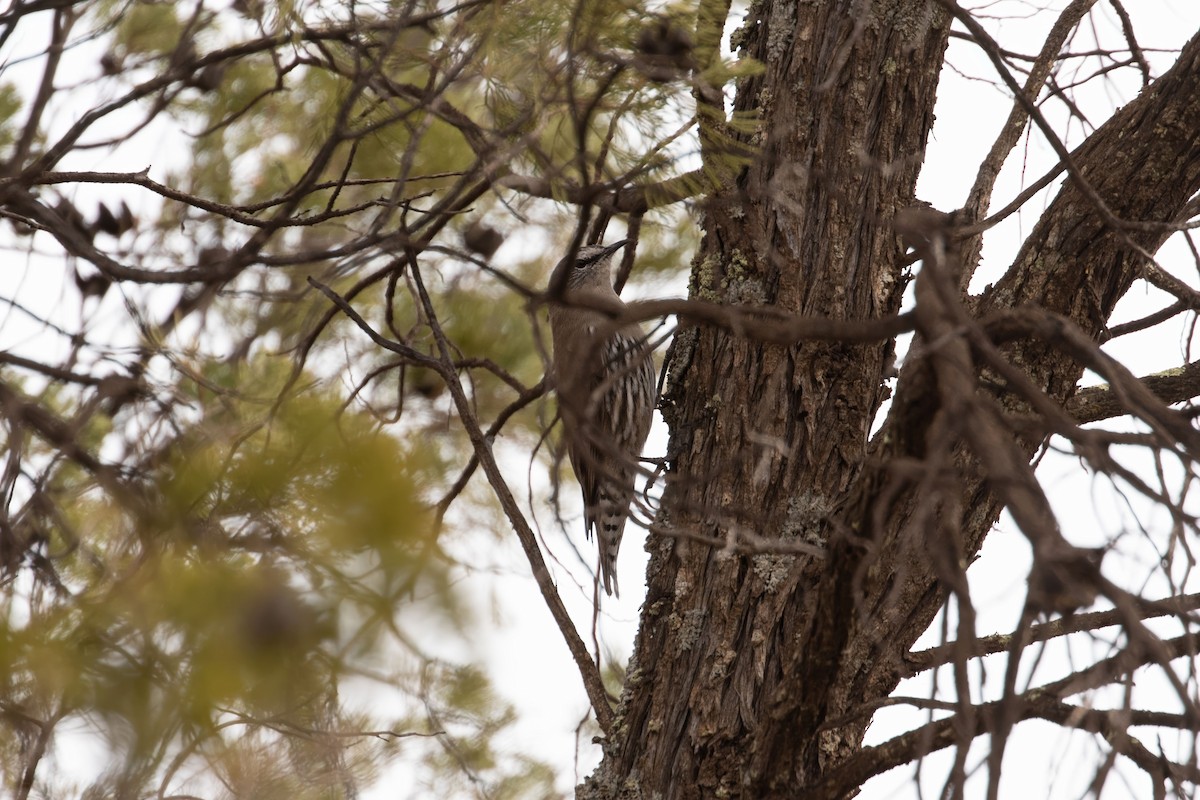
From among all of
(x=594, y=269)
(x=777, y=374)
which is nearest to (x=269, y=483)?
(x=777, y=374)

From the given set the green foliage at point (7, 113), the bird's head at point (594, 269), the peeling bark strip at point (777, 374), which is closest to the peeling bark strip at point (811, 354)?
the peeling bark strip at point (777, 374)

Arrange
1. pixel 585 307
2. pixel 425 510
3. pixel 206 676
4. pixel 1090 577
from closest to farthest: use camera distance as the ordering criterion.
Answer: pixel 1090 577 → pixel 585 307 → pixel 206 676 → pixel 425 510

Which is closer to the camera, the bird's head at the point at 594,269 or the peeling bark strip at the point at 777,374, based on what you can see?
the peeling bark strip at the point at 777,374

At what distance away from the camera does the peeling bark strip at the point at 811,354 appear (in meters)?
2.76

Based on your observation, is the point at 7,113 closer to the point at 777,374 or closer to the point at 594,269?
the point at 594,269

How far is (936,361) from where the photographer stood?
5.08 feet

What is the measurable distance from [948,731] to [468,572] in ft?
4.24

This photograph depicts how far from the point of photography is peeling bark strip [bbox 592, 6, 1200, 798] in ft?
9.07

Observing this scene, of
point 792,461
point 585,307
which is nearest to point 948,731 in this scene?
point 792,461

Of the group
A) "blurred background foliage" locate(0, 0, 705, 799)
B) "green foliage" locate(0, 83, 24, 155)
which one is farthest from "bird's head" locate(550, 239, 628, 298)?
"green foliage" locate(0, 83, 24, 155)

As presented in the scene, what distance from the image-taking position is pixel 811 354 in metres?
2.96

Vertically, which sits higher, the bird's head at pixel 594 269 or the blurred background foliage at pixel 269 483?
the bird's head at pixel 594 269

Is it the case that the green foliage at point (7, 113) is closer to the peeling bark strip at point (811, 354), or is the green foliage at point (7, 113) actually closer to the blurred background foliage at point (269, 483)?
the blurred background foliage at point (269, 483)

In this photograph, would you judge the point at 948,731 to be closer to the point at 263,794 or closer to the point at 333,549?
the point at 333,549
